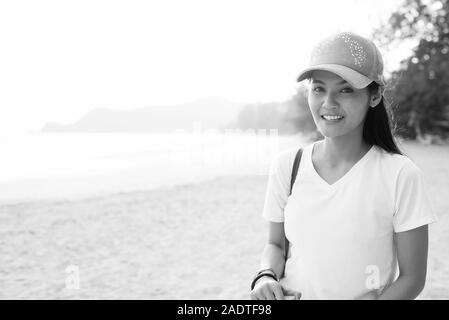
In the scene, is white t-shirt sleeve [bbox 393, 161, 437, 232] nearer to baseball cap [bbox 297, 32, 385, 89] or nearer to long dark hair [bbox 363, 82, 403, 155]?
long dark hair [bbox 363, 82, 403, 155]

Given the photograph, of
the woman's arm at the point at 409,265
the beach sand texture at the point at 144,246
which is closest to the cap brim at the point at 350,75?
the woman's arm at the point at 409,265

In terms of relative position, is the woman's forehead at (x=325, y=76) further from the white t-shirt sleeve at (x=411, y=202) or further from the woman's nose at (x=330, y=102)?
the white t-shirt sleeve at (x=411, y=202)

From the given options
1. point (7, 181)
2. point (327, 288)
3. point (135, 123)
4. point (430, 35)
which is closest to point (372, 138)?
point (327, 288)

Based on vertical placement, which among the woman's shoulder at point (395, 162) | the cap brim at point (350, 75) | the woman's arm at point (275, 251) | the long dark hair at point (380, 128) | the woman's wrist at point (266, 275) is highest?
the cap brim at point (350, 75)

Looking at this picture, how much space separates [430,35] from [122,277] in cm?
2200

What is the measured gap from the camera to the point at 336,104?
1.44 m

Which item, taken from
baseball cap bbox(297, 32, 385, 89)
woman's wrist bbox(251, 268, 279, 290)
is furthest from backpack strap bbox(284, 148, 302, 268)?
baseball cap bbox(297, 32, 385, 89)

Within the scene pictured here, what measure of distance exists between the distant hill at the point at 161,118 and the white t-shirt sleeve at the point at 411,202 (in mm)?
122435

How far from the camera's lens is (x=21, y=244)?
22.6 ft

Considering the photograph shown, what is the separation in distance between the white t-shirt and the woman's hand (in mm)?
54

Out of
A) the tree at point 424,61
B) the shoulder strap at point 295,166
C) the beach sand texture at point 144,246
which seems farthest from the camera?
the tree at point 424,61

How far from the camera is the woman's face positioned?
1.44m

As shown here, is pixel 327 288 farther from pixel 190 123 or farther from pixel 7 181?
pixel 190 123

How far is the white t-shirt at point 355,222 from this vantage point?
1.32 m
